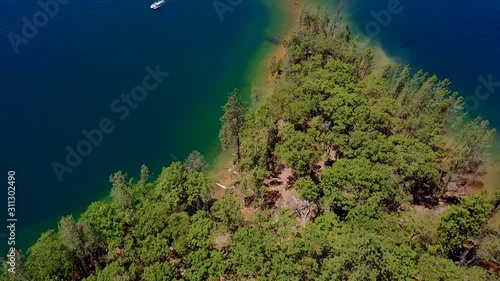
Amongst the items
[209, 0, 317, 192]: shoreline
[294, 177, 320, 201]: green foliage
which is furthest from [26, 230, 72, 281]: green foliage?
[294, 177, 320, 201]: green foliage

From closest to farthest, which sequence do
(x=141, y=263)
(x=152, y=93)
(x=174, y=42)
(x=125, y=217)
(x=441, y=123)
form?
1. (x=141, y=263)
2. (x=125, y=217)
3. (x=441, y=123)
4. (x=152, y=93)
5. (x=174, y=42)

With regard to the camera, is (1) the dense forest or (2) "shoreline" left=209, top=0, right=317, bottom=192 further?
(2) "shoreline" left=209, top=0, right=317, bottom=192

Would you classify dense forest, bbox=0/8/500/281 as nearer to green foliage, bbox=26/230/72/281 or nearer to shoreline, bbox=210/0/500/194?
green foliage, bbox=26/230/72/281

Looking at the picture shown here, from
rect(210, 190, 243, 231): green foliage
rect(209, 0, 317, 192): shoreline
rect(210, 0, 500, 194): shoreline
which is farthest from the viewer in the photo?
rect(209, 0, 317, 192): shoreline

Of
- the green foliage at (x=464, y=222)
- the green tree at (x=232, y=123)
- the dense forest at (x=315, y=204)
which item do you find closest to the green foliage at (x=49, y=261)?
the dense forest at (x=315, y=204)

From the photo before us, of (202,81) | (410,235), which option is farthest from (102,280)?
(202,81)

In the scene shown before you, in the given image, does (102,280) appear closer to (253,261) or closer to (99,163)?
(253,261)
